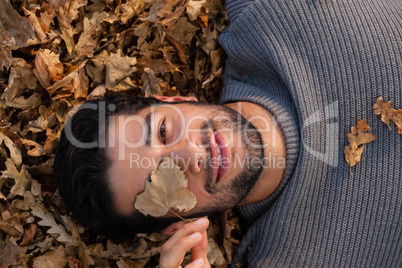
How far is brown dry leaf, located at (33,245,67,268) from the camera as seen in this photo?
8.34 ft

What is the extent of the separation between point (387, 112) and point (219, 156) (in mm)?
1050

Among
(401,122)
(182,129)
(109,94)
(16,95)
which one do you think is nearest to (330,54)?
(401,122)

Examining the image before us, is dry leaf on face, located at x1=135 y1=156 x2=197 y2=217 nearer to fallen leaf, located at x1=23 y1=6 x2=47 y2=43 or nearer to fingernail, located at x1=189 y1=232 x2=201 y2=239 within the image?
fingernail, located at x1=189 y1=232 x2=201 y2=239

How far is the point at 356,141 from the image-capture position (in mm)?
2506

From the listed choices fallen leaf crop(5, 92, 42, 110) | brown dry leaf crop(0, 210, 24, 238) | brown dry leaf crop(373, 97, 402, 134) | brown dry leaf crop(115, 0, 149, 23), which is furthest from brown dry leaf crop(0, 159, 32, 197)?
brown dry leaf crop(373, 97, 402, 134)

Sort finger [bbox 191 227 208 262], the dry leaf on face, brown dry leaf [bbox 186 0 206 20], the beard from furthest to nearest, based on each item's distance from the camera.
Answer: brown dry leaf [bbox 186 0 206 20]
finger [bbox 191 227 208 262]
the beard
the dry leaf on face

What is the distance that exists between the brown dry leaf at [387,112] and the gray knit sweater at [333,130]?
0.15ft

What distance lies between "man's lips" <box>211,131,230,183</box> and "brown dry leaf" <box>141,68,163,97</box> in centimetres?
81

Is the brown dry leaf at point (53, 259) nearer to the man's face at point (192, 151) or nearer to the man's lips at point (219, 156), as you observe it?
the man's face at point (192, 151)

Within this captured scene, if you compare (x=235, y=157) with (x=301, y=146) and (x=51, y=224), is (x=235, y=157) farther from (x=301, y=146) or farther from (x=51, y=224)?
(x=51, y=224)

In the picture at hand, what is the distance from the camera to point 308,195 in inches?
102

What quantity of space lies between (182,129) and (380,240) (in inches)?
57.1

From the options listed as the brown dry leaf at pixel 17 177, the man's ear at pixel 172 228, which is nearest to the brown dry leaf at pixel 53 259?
the brown dry leaf at pixel 17 177

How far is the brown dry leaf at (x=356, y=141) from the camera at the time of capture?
248cm
